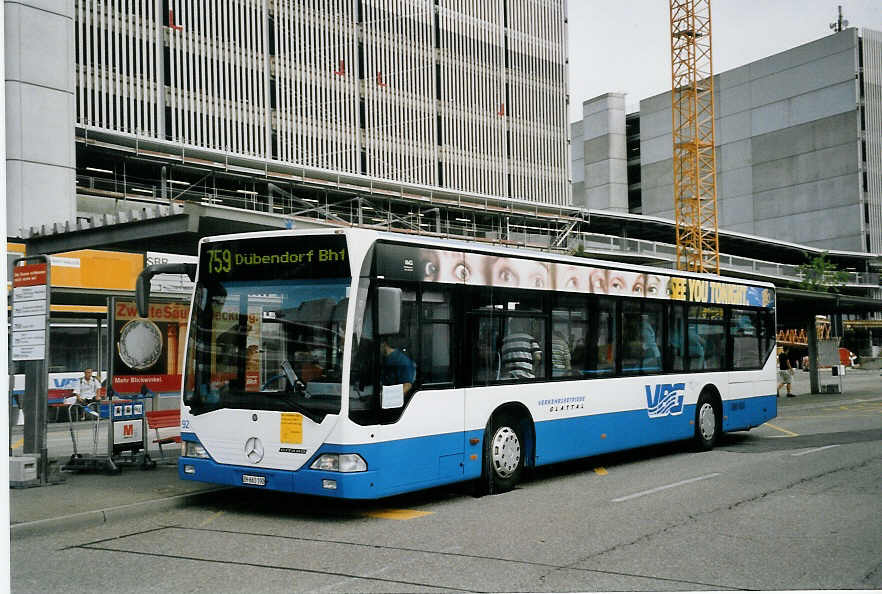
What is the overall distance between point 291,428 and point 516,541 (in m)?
2.60

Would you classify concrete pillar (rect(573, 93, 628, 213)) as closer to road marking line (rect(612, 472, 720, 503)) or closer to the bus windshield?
road marking line (rect(612, 472, 720, 503))

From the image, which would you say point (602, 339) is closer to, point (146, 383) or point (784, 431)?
point (146, 383)

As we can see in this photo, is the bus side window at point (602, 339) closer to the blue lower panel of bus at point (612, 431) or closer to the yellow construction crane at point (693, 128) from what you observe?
the blue lower panel of bus at point (612, 431)

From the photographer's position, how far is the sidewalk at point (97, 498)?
9039 mm

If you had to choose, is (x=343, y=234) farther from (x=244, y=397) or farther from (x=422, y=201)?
(x=422, y=201)

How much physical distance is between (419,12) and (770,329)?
45.7 meters

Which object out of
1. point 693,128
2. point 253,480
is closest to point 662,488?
point 253,480

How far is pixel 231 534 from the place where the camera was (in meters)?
8.68

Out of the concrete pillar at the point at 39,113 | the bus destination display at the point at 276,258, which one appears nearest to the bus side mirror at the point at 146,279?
the bus destination display at the point at 276,258

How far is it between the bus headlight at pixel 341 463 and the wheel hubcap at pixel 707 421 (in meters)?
8.07

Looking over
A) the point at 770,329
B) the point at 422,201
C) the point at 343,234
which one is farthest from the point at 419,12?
the point at 343,234

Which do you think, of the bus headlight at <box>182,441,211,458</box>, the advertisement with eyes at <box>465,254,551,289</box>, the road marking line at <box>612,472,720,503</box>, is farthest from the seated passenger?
the bus headlight at <box>182,441,211,458</box>

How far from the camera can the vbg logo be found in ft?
45.1

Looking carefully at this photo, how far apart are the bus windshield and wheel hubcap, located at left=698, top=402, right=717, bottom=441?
8.34 m
